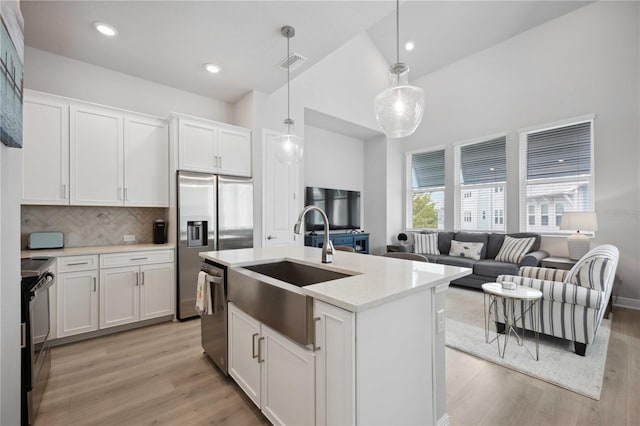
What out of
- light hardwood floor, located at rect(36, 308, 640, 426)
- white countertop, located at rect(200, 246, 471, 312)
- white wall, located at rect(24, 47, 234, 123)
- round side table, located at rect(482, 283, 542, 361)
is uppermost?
white wall, located at rect(24, 47, 234, 123)

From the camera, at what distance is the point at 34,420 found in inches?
65.2

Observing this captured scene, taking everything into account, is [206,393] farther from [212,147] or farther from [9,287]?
[212,147]

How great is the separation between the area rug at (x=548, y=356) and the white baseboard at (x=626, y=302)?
1.00 metres

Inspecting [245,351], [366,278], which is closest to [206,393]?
[245,351]

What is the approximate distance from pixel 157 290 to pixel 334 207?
11.3 ft

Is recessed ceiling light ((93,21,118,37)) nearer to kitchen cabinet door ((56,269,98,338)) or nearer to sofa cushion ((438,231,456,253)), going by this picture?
kitchen cabinet door ((56,269,98,338))

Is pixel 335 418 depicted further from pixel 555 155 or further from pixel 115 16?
pixel 555 155

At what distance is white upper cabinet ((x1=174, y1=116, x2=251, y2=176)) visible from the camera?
3.37m

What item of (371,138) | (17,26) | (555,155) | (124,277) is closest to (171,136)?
(124,277)

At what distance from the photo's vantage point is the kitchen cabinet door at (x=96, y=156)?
9.42 feet

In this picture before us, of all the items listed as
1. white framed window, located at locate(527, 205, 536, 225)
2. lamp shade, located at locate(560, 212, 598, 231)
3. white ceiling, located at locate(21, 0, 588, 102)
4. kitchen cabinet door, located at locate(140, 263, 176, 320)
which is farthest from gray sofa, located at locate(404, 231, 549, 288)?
kitchen cabinet door, located at locate(140, 263, 176, 320)

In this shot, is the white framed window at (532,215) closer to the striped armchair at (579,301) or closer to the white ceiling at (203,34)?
the striped armchair at (579,301)

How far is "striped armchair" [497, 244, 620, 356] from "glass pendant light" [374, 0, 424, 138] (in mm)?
1953

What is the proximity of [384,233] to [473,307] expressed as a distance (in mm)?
2611
